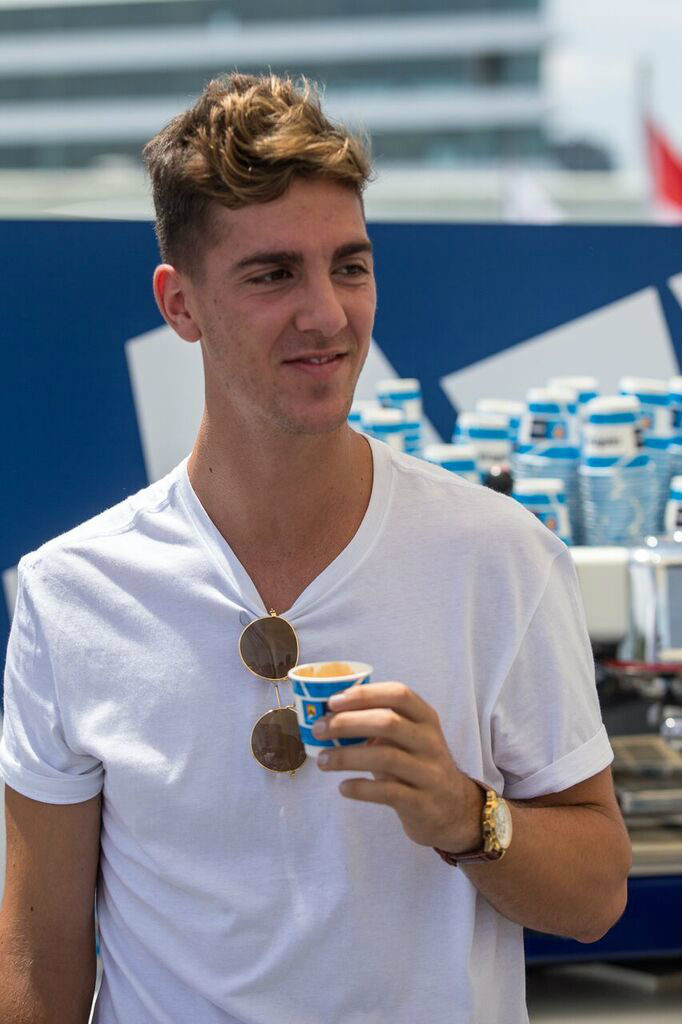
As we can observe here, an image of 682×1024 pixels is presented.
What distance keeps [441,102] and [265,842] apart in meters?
69.4

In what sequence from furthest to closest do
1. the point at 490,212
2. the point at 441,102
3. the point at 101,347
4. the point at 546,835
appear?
the point at 441,102, the point at 490,212, the point at 101,347, the point at 546,835

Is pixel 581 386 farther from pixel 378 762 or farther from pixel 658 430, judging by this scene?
pixel 378 762

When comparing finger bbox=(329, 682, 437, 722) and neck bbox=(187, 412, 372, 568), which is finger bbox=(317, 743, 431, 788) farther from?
neck bbox=(187, 412, 372, 568)

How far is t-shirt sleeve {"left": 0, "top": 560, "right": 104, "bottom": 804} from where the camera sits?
1.60m

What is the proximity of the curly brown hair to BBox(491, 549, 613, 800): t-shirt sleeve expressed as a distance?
59 cm

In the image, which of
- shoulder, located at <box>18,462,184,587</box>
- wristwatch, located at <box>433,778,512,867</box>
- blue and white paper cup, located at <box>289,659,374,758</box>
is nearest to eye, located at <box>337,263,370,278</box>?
shoulder, located at <box>18,462,184,587</box>

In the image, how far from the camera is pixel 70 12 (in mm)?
69312

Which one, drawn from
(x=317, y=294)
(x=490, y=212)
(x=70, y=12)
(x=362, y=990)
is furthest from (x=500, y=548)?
(x=70, y=12)

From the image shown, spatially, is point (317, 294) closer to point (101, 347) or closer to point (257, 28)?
point (101, 347)

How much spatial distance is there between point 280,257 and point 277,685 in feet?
1.66

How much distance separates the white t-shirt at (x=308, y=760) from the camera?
152cm

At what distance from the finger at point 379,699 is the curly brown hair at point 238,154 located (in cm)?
59

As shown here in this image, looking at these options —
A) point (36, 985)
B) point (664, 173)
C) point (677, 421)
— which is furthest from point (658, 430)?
point (664, 173)

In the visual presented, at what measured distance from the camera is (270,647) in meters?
1.53
